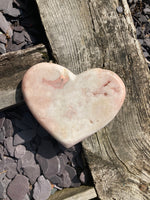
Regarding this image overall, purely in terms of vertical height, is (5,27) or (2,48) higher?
(5,27)

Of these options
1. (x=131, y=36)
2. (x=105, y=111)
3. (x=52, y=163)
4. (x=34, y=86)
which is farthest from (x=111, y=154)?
(x=131, y=36)

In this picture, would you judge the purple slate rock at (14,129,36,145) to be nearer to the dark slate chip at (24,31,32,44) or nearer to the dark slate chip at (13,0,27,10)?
the dark slate chip at (24,31,32,44)

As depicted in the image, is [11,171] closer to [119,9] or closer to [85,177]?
[85,177]

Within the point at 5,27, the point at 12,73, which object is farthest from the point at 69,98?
the point at 5,27

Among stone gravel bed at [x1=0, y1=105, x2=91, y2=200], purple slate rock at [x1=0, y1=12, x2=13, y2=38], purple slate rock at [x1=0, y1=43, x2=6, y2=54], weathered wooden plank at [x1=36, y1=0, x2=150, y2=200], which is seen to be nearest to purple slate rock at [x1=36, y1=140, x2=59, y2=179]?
stone gravel bed at [x1=0, y1=105, x2=91, y2=200]

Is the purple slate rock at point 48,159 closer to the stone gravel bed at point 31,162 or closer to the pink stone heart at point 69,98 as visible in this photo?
the stone gravel bed at point 31,162
